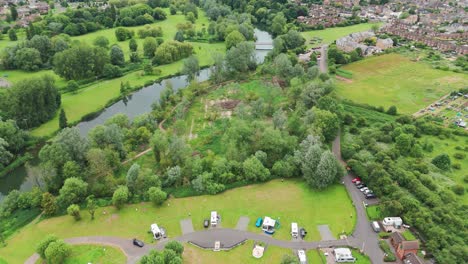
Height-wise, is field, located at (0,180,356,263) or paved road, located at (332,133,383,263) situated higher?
field, located at (0,180,356,263)

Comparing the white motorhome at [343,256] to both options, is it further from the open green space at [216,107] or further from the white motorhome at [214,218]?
the open green space at [216,107]

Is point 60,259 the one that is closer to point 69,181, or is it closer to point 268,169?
point 69,181

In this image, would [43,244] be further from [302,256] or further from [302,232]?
[302,232]

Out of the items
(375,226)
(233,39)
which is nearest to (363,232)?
(375,226)

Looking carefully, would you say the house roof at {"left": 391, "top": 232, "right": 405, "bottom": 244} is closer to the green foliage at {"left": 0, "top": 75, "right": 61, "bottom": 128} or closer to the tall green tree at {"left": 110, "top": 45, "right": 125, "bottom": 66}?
the green foliage at {"left": 0, "top": 75, "right": 61, "bottom": 128}

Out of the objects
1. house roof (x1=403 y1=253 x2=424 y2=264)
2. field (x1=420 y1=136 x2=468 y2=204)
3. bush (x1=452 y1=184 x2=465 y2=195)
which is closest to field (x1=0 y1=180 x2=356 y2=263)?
house roof (x1=403 y1=253 x2=424 y2=264)

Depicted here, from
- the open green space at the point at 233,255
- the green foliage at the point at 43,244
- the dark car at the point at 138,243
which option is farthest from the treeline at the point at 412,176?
the green foliage at the point at 43,244

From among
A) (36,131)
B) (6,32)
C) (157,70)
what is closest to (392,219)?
(36,131)
